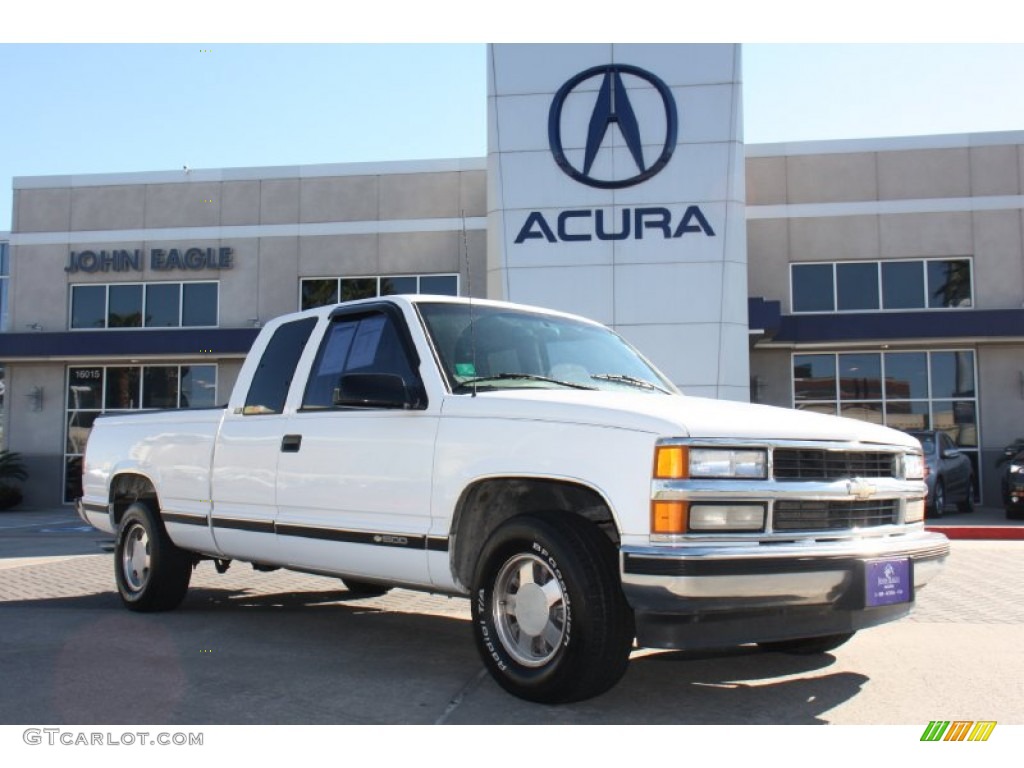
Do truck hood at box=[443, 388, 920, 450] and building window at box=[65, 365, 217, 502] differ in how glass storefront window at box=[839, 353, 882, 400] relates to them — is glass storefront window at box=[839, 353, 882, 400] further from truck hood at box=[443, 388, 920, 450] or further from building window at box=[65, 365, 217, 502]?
truck hood at box=[443, 388, 920, 450]

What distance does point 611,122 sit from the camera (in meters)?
18.7

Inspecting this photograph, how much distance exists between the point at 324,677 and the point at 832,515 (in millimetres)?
2642

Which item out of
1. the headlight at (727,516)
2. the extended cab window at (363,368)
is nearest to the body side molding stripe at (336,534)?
the extended cab window at (363,368)

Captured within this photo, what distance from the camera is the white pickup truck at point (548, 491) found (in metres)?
3.99

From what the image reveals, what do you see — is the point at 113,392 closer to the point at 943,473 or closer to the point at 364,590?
the point at 364,590

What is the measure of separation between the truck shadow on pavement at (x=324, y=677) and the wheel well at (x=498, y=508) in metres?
0.65

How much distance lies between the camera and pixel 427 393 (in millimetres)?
5016

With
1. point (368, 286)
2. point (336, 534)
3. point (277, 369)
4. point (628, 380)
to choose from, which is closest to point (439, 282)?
point (368, 286)

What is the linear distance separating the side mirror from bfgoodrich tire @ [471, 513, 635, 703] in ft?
2.98

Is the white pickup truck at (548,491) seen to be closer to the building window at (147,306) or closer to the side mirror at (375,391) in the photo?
the side mirror at (375,391)

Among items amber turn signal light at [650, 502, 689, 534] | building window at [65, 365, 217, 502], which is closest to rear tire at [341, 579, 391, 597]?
amber turn signal light at [650, 502, 689, 534]

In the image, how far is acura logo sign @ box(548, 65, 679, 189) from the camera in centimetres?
1847

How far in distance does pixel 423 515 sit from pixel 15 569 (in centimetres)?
725

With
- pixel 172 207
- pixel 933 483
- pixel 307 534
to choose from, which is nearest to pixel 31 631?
pixel 307 534
